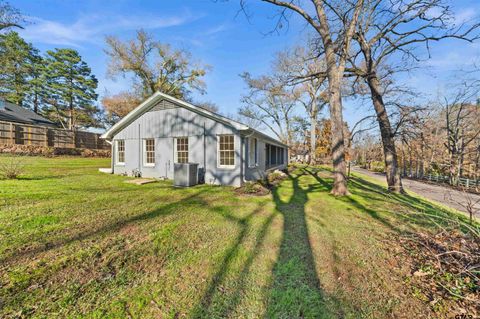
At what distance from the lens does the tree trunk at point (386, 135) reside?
876 centimetres

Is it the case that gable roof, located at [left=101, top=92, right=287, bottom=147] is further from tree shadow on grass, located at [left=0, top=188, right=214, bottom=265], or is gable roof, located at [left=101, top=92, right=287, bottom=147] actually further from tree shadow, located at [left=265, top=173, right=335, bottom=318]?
tree shadow, located at [left=265, top=173, right=335, bottom=318]

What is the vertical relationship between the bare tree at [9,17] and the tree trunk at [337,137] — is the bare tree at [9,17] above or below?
above

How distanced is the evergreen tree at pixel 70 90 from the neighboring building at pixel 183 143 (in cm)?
2358

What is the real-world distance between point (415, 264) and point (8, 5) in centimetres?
2376

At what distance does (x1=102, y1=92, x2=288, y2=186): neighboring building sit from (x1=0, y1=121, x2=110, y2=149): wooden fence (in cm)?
851

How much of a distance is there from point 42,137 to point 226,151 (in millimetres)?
16731

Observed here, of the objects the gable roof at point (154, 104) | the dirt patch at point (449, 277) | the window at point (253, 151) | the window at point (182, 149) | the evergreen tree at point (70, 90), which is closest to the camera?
the dirt patch at point (449, 277)

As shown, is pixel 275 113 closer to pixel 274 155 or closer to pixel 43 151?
pixel 274 155

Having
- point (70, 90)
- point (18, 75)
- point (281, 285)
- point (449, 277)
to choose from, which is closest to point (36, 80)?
point (18, 75)

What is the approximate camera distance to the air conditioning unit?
834cm

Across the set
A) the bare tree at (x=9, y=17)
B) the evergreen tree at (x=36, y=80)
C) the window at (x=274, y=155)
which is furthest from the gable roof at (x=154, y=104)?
the evergreen tree at (x=36, y=80)

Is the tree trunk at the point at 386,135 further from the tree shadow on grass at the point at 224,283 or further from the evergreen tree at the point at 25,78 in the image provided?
the evergreen tree at the point at 25,78

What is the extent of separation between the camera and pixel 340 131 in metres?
7.48

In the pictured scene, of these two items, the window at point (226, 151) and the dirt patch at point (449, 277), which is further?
the window at point (226, 151)
